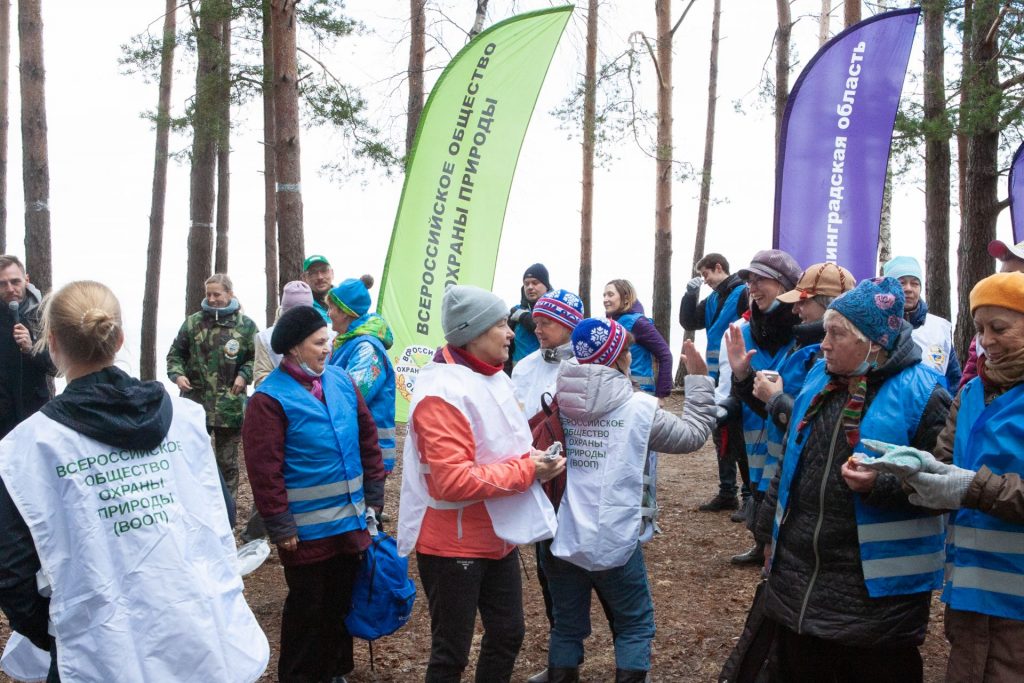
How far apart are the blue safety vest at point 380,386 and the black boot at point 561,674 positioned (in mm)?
1648

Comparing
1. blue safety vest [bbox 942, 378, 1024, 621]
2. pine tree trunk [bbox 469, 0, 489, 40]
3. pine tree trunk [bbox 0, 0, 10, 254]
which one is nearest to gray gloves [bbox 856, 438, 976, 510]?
blue safety vest [bbox 942, 378, 1024, 621]

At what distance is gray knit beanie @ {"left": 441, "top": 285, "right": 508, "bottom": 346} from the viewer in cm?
338

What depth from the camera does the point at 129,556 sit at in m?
2.47

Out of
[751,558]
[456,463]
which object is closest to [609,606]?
[456,463]

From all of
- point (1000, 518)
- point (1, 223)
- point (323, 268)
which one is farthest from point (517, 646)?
point (1, 223)

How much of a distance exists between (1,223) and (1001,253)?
54.8ft

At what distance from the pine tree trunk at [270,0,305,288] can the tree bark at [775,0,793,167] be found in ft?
26.8

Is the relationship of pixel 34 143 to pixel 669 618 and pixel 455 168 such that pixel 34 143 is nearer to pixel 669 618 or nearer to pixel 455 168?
pixel 455 168

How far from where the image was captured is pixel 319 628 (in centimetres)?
381

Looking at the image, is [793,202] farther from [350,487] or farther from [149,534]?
[149,534]

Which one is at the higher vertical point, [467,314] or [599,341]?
[467,314]

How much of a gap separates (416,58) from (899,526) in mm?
11484

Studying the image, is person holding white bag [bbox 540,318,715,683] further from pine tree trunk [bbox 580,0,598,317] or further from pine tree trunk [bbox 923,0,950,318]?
pine tree trunk [bbox 580,0,598,317]

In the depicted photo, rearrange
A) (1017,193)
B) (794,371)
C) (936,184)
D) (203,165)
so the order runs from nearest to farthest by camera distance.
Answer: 1. (794,371)
2. (1017,193)
3. (936,184)
4. (203,165)
